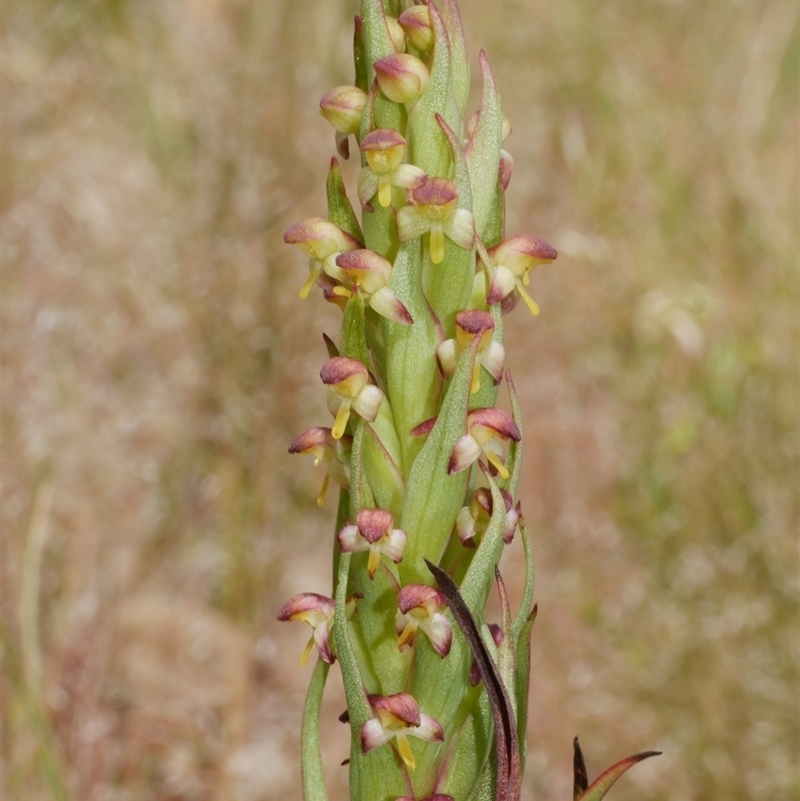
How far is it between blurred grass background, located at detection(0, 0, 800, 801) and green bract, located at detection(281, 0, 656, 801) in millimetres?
1816

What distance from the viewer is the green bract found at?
1113mm

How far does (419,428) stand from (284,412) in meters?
2.74

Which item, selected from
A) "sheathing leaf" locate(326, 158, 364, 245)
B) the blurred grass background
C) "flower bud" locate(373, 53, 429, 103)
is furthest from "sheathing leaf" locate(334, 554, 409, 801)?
the blurred grass background

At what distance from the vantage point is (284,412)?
3.86 m

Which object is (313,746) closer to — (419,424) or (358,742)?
(358,742)

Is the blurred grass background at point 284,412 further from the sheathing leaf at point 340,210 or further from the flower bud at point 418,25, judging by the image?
the flower bud at point 418,25

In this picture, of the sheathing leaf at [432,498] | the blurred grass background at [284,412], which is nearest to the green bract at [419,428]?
the sheathing leaf at [432,498]

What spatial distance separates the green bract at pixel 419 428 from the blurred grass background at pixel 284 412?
182cm

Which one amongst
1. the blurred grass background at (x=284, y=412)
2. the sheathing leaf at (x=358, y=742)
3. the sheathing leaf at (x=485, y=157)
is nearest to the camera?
the sheathing leaf at (x=358, y=742)

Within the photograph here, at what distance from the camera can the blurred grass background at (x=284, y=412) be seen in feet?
10.6

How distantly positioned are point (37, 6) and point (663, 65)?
3.40m

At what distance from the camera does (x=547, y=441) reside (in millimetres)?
4352

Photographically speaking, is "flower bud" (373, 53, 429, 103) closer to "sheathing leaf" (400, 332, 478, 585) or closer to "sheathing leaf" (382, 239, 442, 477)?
"sheathing leaf" (382, 239, 442, 477)

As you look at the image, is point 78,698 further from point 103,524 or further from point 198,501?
point 198,501
